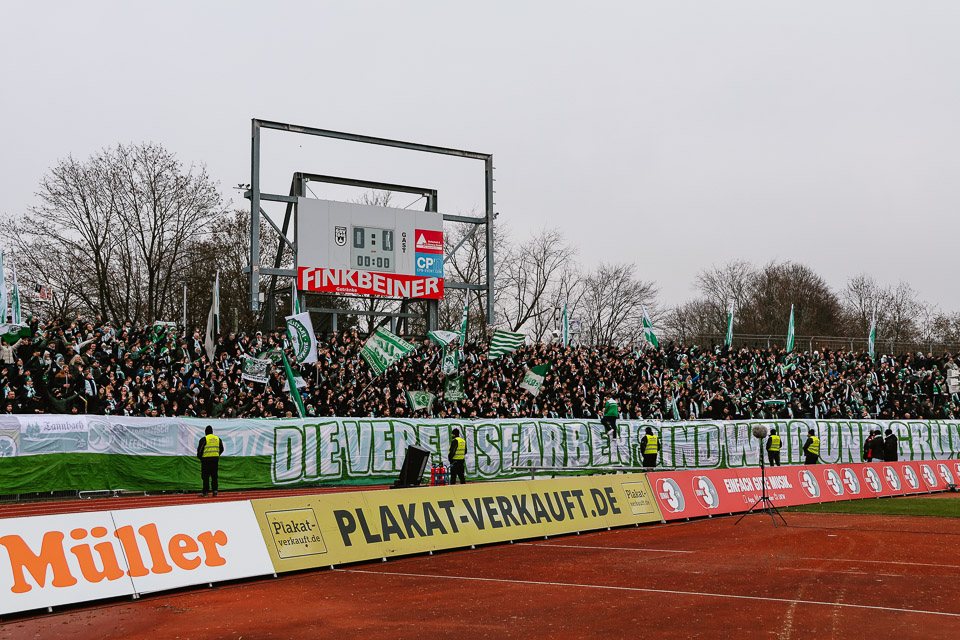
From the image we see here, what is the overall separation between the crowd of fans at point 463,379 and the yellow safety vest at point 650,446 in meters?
4.84

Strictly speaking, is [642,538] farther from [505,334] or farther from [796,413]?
[796,413]

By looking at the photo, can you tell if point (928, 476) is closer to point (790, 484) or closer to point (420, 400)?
point (790, 484)

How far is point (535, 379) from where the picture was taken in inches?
1297

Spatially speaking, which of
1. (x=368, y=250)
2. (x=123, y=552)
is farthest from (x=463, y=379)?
(x=123, y=552)

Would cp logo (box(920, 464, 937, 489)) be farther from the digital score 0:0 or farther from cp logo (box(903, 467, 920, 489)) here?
the digital score 0:0

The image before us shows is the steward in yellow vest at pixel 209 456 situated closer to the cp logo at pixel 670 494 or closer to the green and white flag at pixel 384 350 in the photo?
the green and white flag at pixel 384 350

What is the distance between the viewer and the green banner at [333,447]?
2169cm

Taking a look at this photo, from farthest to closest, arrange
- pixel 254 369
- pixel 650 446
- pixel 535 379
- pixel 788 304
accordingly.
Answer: pixel 788 304, pixel 535 379, pixel 650 446, pixel 254 369

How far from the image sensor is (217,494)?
2295 cm

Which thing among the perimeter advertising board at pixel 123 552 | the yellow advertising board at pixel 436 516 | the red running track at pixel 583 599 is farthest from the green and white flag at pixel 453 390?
the perimeter advertising board at pixel 123 552

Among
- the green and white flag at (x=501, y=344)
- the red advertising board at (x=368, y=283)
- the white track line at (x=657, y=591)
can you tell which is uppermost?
the red advertising board at (x=368, y=283)

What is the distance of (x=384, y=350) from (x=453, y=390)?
3668 millimetres

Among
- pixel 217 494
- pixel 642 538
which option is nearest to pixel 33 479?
pixel 217 494

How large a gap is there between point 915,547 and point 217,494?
16257 mm
